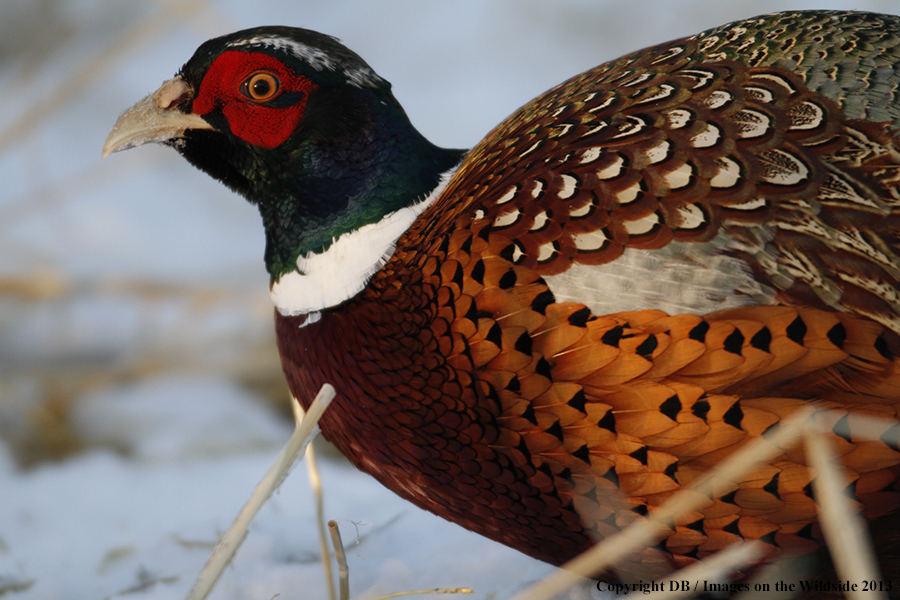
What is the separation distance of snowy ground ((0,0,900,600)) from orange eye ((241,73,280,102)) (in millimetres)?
1131

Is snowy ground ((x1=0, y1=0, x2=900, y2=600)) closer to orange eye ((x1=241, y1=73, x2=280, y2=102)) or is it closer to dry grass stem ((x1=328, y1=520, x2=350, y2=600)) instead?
dry grass stem ((x1=328, y1=520, x2=350, y2=600))

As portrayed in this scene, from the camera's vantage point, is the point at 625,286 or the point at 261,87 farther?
the point at 261,87

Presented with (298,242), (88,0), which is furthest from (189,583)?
(88,0)

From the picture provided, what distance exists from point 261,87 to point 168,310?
2.17 m

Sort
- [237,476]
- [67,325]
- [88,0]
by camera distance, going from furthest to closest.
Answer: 1. [88,0]
2. [67,325]
3. [237,476]

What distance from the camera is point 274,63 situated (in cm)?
213

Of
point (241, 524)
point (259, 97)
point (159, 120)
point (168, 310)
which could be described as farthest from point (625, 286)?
point (168, 310)

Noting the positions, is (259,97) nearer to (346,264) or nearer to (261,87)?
(261,87)

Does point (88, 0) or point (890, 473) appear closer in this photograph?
point (890, 473)

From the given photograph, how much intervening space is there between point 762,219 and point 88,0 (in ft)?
16.4

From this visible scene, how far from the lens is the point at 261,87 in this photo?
2.13 metres

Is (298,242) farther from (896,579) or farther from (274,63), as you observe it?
(896,579)

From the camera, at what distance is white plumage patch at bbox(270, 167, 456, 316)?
2121 millimetres

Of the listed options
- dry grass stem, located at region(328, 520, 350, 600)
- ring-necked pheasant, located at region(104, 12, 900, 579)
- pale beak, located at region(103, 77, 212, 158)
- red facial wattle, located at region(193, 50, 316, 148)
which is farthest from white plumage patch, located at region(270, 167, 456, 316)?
dry grass stem, located at region(328, 520, 350, 600)
